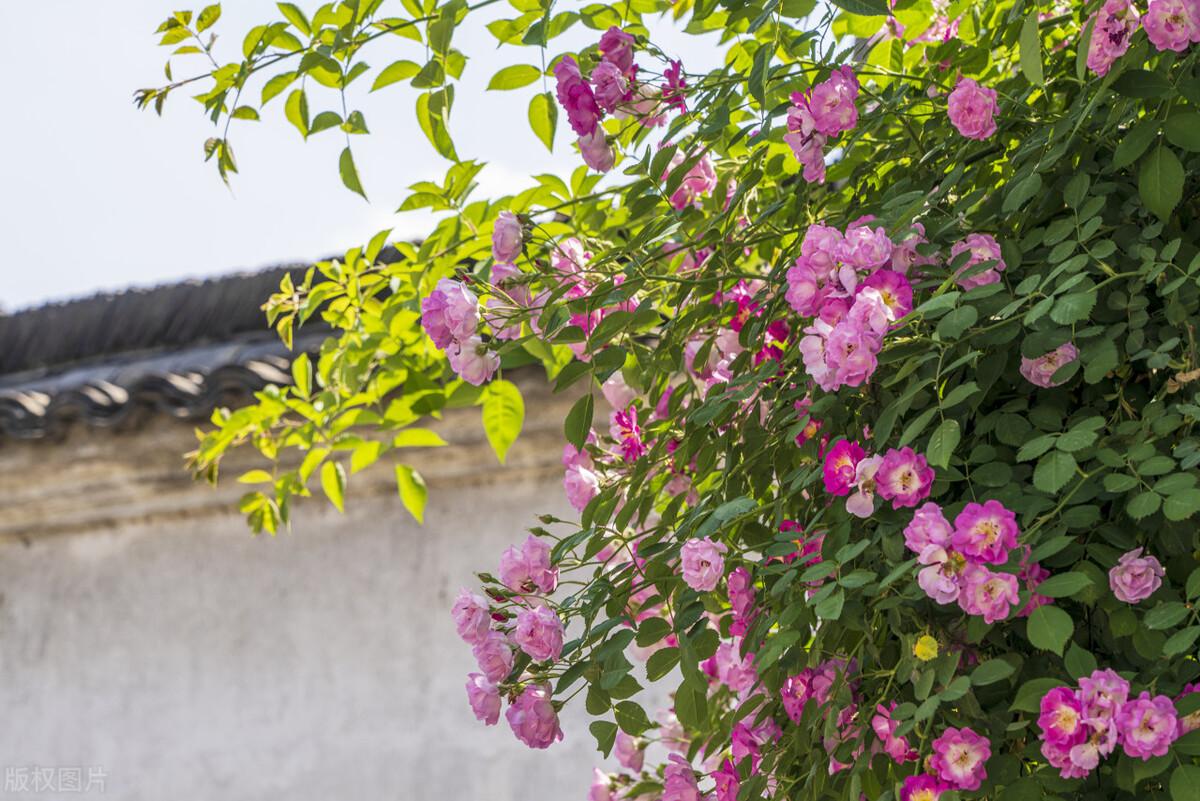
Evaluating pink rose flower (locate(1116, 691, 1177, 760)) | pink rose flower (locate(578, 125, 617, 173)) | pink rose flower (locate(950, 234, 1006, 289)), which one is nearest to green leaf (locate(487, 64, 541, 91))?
pink rose flower (locate(578, 125, 617, 173))

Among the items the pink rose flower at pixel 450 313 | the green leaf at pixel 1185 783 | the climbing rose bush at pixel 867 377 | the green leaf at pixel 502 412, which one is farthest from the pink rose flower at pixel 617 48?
the green leaf at pixel 1185 783

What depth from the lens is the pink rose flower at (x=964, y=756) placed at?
45.2 inches

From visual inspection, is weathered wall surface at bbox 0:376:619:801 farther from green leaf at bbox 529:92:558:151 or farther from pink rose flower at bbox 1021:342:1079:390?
pink rose flower at bbox 1021:342:1079:390

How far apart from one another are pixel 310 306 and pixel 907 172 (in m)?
0.92

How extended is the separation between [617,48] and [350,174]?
371 millimetres

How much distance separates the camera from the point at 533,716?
1371 mm

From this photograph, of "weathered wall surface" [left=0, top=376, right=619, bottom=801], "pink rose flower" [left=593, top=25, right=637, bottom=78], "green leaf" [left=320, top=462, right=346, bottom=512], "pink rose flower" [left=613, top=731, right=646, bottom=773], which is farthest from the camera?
"weathered wall surface" [left=0, top=376, right=619, bottom=801]

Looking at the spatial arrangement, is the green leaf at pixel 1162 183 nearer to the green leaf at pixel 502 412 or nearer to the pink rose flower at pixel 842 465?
the pink rose flower at pixel 842 465

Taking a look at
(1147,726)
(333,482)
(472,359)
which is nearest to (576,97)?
(472,359)

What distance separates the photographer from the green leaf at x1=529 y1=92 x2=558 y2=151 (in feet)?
5.50

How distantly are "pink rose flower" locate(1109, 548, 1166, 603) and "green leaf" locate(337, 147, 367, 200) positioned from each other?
956 mm

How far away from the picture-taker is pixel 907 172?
152cm

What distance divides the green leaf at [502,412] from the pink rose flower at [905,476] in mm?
769

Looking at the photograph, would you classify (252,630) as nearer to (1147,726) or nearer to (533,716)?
(533,716)
